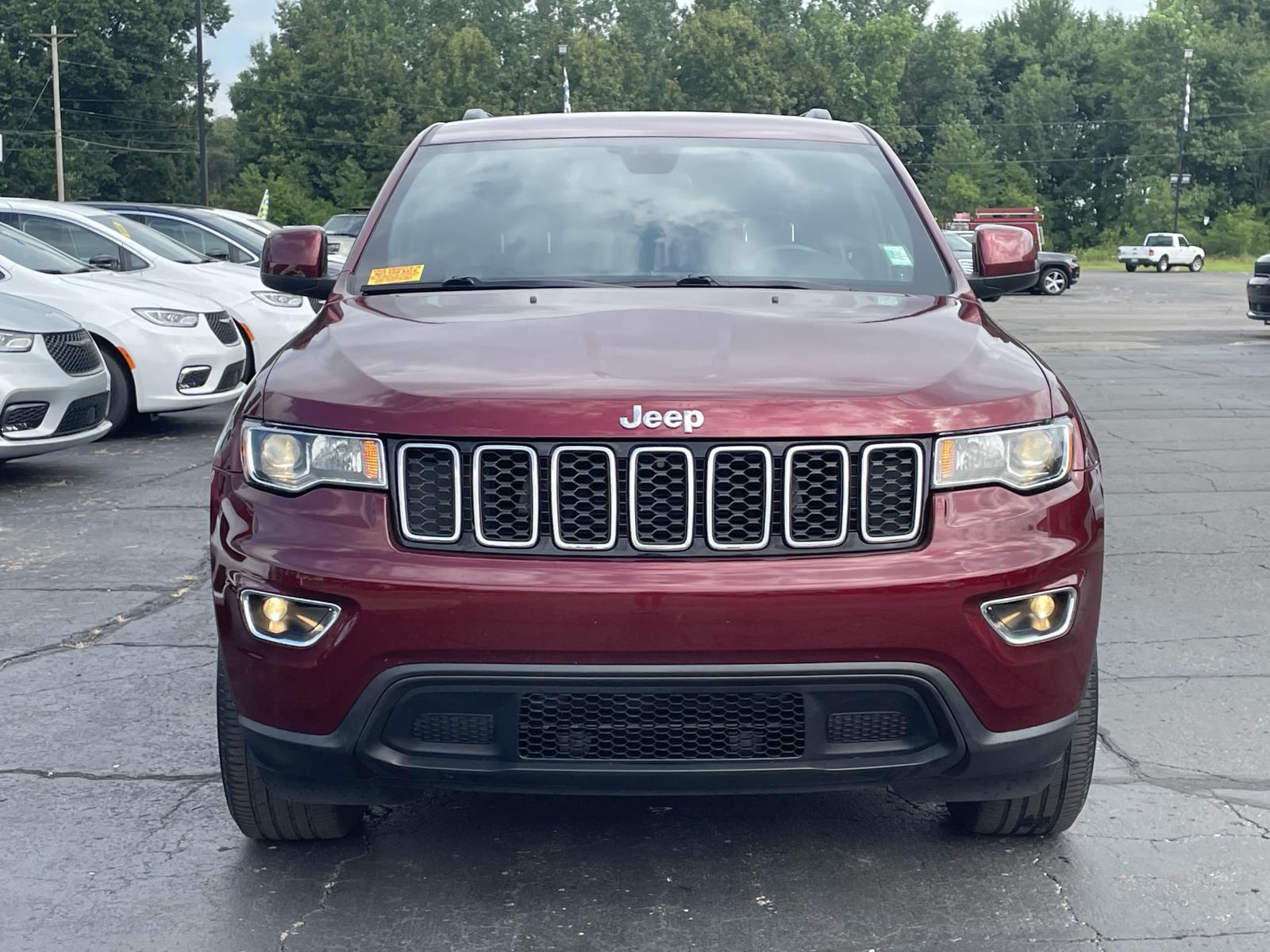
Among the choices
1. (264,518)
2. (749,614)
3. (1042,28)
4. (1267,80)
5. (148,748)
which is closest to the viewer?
(749,614)

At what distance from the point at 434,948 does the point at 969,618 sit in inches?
47.8

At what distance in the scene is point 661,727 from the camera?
321cm

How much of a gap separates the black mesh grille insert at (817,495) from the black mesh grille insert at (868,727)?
34 centimetres

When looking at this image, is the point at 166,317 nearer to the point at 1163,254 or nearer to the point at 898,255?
the point at 898,255

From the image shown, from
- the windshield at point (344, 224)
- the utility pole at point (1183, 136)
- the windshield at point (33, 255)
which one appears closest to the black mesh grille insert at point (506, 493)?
the windshield at point (33, 255)

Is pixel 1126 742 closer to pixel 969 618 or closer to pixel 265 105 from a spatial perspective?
pixel 969 618

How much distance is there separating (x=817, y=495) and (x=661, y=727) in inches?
20.9

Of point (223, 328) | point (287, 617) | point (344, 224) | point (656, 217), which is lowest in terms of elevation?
point (344, 224)

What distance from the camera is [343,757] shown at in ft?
10.7

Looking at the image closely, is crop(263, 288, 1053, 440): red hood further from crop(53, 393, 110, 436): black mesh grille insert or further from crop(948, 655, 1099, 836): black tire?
crop(53, 393, 110, 436): black mesh grille insert

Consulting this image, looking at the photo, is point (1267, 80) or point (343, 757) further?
point (1267, 80)

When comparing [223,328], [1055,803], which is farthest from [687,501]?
[223,328]

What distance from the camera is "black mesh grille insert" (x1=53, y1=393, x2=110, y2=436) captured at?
936cm

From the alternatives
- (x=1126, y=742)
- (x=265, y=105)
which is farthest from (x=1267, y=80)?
(x=1126, y=742)
